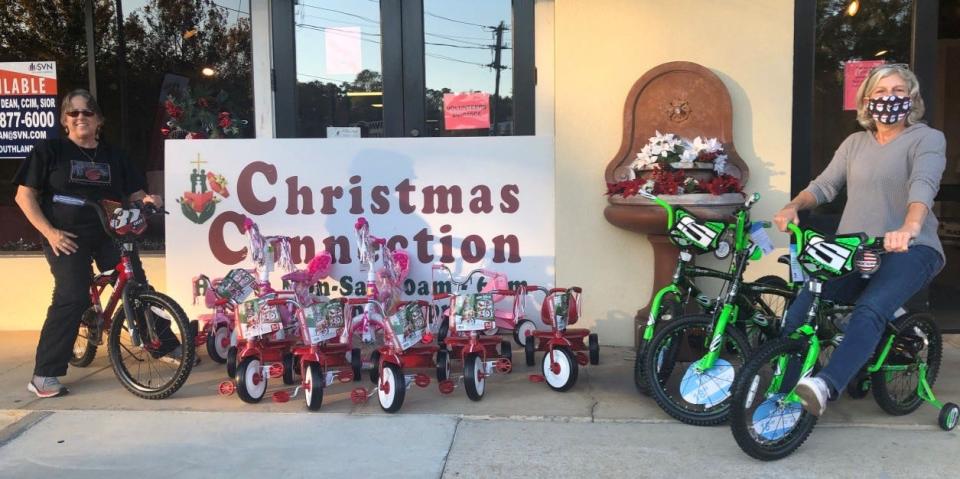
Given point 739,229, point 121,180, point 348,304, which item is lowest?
point 348,304

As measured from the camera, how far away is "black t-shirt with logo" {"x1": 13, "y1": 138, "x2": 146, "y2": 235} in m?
4.44

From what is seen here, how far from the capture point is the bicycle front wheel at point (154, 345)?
14.4 feet

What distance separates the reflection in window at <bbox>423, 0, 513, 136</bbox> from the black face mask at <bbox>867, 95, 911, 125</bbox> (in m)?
2.73

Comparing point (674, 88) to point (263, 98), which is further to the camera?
point (263, 98)

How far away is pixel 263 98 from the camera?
231 inches

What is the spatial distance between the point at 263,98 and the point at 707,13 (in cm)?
343

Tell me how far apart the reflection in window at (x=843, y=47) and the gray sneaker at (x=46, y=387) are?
17.5 feet

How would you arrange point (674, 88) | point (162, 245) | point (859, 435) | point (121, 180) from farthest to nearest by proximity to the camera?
1. point (162, 245)
2. point (674, 88)
3. point (121, 180)
4. point (859, 435)

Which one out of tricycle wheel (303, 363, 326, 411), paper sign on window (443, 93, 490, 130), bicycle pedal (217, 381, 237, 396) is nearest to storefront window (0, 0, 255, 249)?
paper sign on window (443, 93, 490, 130)

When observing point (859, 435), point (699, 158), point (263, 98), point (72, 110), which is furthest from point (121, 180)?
point (859, 435)

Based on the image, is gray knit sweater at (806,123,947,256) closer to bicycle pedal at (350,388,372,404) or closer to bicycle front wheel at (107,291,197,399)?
bicycle pedal at (350,388,372,404)

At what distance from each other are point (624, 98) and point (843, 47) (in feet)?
5.54

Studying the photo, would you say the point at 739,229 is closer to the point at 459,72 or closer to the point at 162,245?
the point at 459,72

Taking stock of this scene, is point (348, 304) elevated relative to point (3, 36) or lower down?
lower down
